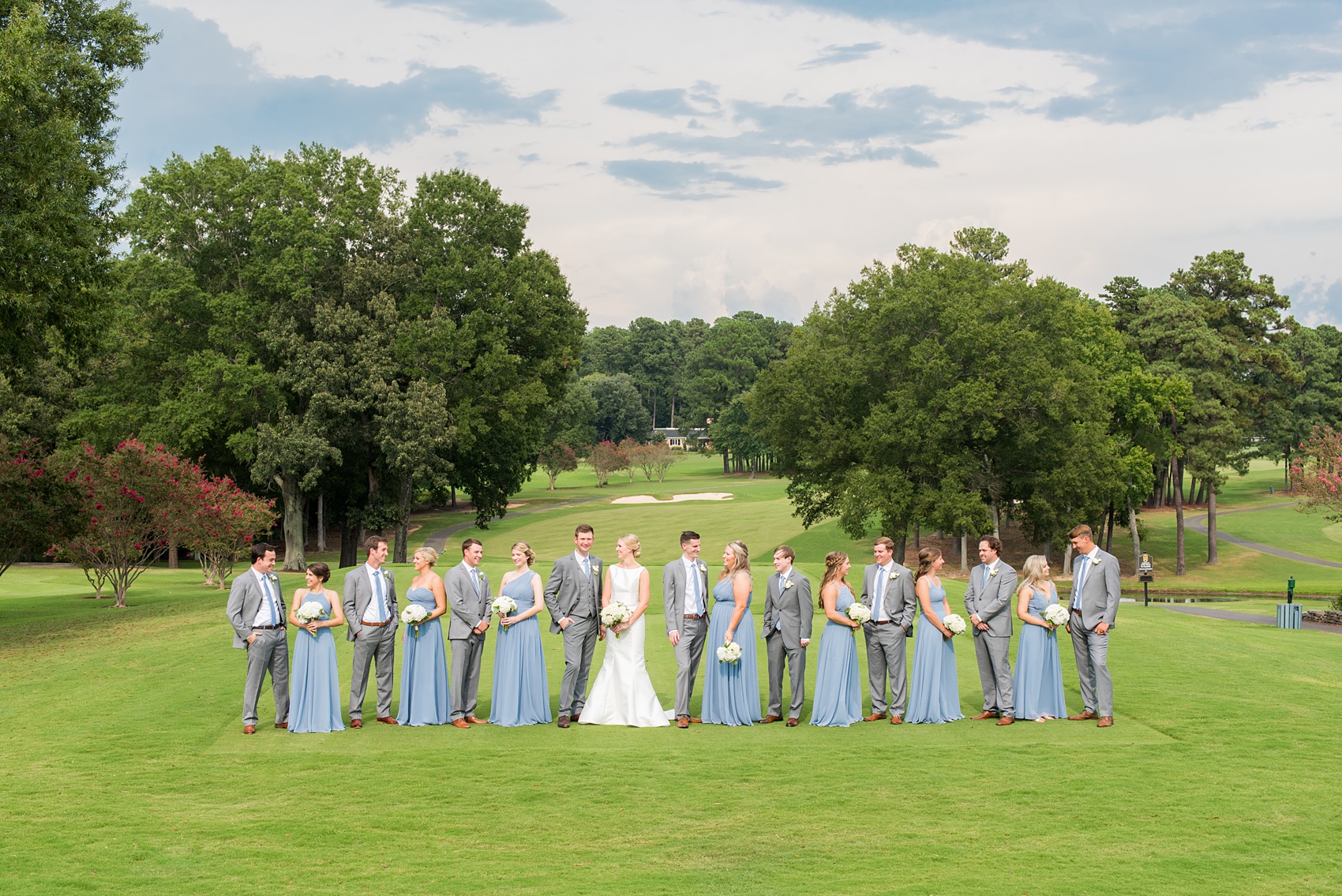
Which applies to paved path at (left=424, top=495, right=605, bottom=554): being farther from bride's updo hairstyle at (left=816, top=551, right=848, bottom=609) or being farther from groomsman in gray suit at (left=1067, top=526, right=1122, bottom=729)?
groomsman in gray suit at (left=1067, top=526, right=1122, bottom=729)

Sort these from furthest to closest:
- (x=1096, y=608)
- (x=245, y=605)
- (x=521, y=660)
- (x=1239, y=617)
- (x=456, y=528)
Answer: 1. (x=456, y=528)
2. (x=1239, y=617)
3. (x=1096, y=608)
4. (x=521, y=660)
5. (x=245, y=605)

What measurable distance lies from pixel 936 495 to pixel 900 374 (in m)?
6.37

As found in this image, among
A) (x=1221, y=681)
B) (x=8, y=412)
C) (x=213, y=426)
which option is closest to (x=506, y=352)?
(x=213, y=426)

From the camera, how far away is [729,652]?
12391 mm

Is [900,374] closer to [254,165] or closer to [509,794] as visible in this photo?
[254,165]

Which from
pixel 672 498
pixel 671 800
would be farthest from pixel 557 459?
pixel 671 800

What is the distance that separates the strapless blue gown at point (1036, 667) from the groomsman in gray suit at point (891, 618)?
1.41m

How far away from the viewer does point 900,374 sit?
149 feet

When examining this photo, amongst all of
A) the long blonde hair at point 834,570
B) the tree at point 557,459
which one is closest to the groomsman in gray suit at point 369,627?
the long blonde hair at point 834,570

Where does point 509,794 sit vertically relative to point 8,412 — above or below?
below

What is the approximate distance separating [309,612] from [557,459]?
265 feet

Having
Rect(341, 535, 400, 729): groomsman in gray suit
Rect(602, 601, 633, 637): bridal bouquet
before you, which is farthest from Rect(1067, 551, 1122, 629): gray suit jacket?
Rect(341, 535, 400, 729): groomsman in gray suit

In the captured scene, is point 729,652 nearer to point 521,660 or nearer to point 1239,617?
point 521,660

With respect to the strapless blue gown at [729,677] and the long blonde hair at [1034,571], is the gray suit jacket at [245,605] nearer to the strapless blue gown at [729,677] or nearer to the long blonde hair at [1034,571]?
the strapless blue gown at [729,677]
